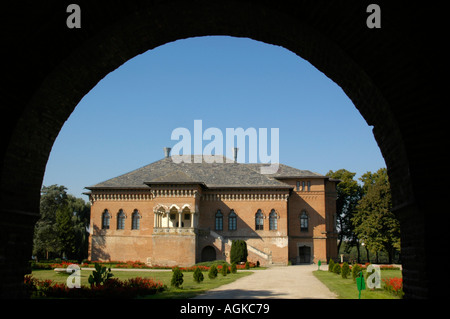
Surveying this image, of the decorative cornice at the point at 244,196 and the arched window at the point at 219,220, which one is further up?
the decorative cornice at the point at 244,196

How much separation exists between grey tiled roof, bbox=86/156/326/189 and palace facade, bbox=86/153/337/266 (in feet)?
0.36

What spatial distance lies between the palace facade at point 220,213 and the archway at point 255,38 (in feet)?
115

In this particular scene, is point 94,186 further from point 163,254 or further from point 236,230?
point 236,230

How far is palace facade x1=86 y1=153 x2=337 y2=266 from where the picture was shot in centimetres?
4291

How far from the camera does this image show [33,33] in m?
6.45

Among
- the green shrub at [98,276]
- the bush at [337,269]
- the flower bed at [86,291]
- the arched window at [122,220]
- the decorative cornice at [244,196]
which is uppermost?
the decorative cornice at [244,196]

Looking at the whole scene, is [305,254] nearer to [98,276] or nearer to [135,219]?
[135,219]

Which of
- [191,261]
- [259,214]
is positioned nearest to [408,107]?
[191,261]

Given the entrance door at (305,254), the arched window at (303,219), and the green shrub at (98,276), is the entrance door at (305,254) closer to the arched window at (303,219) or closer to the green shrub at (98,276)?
the arched window at (303,219)

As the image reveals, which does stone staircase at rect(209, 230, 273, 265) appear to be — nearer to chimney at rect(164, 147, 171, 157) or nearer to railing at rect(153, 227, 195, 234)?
railing at rect(153, 227, 195, 234)

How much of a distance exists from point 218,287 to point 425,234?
15034 mm

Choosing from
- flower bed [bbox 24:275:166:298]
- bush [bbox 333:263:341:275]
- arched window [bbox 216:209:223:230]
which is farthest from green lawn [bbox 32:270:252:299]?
arched window [bbox 216:209:223:230]

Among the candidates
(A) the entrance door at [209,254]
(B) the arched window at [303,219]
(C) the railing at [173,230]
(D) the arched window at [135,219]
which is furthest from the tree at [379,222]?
(D) the arched window at [135,219]

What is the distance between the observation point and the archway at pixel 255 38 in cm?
584
